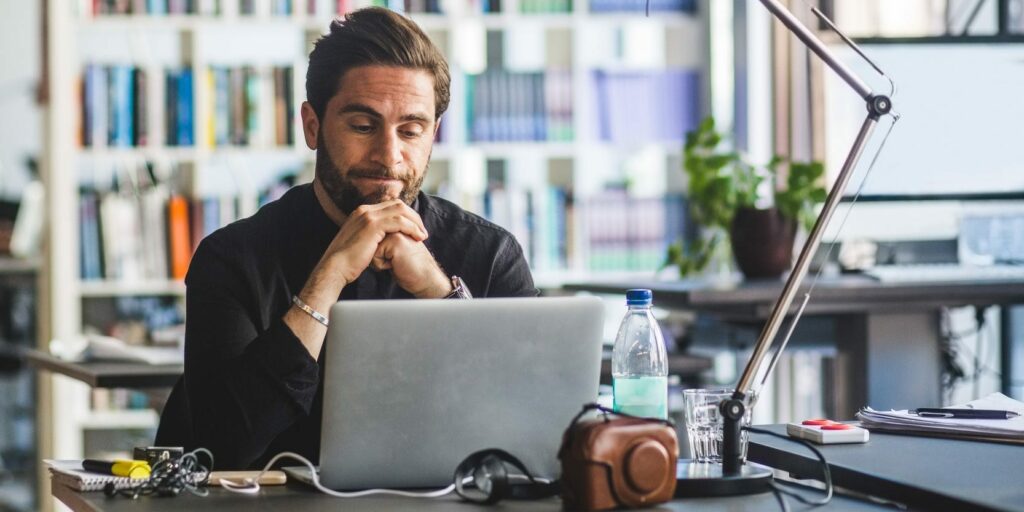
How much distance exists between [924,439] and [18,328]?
3.96m

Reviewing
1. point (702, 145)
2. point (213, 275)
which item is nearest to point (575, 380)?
point (213, 275)

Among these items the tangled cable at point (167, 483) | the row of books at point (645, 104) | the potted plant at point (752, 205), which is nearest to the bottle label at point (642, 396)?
the tangled cable at point (167, 483)

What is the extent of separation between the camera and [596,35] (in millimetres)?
4559

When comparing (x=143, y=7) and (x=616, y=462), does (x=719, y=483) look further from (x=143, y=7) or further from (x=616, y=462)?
(x=143, y=7)

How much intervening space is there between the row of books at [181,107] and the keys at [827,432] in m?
2.83

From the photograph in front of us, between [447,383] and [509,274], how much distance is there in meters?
0.73

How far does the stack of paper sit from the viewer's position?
148cm

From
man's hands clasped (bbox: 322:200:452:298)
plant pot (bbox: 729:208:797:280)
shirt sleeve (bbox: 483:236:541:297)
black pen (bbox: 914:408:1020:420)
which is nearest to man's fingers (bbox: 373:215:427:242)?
man's hands clasped (bbox: 322:200:452:298)

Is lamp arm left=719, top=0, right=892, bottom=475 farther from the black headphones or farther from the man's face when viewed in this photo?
the man's face

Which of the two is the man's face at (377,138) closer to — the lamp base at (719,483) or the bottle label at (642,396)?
the bottle label at (642,396)

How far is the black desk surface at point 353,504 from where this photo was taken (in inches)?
47.6

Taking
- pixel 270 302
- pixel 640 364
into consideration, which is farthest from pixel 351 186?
pixel 640 364

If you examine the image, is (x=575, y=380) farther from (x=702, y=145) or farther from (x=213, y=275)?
(x=702, y=145)

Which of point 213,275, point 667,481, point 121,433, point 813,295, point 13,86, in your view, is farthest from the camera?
point 13,86
